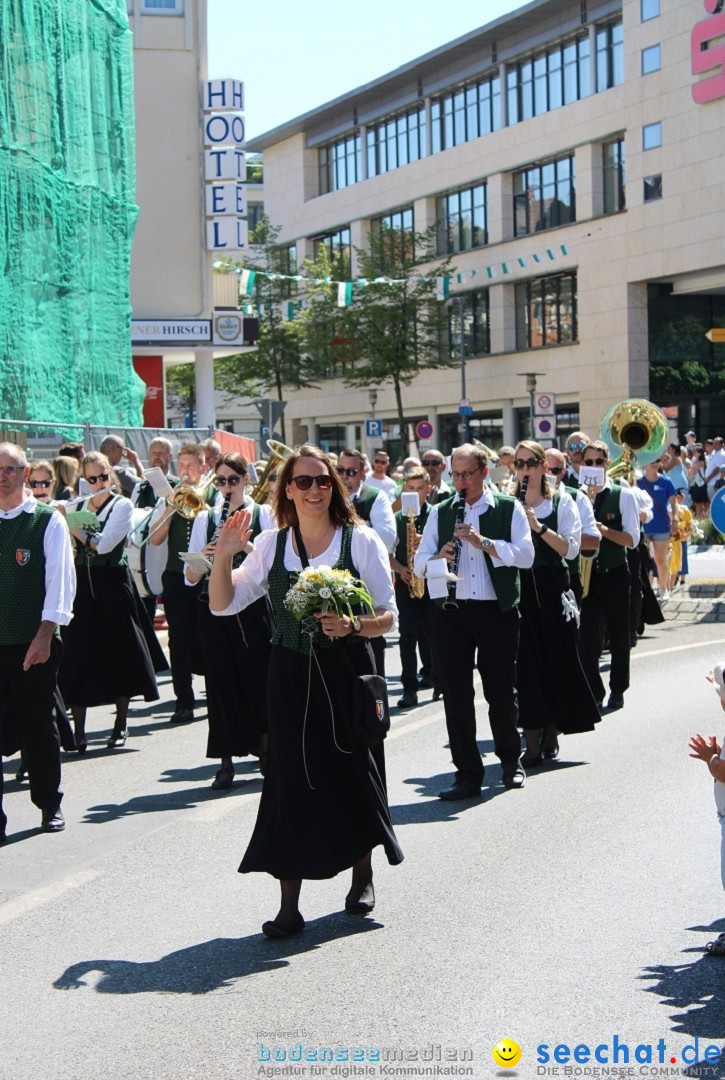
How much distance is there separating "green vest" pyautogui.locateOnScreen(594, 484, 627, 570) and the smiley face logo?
730 cm

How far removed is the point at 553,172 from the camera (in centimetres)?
5503

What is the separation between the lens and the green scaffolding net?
2062cm

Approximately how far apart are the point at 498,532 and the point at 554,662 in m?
1.26

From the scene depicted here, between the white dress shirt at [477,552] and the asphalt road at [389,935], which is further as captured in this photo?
the white dress shirt at [477,552]

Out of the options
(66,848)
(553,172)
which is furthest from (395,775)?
(553,172)

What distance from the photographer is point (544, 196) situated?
55.5m

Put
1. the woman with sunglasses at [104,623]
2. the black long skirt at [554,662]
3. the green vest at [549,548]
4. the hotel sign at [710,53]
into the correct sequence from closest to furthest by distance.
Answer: the black long skirt at [554,662]
the green vest at [549,548]
the woman with sunglasses at [104,623]
the hotel sign at [710,53]

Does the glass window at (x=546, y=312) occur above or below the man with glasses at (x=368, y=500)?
above

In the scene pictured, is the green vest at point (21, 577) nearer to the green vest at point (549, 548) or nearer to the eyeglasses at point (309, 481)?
the eyeglasses at point (309, 481)

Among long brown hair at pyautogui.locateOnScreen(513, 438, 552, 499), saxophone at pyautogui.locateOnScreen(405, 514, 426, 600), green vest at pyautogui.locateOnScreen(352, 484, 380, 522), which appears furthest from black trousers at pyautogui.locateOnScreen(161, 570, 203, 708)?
long brown hair at pyautogui.locateOnScreen(513, 438, 552, 499)

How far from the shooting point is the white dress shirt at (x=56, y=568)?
317 inches

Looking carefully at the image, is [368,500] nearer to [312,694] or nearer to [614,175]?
[312,694]

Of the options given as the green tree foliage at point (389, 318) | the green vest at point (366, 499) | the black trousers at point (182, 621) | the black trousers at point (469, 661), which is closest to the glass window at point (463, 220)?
the green tree foliage at point (389, 318)

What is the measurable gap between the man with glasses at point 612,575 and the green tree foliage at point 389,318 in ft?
147
